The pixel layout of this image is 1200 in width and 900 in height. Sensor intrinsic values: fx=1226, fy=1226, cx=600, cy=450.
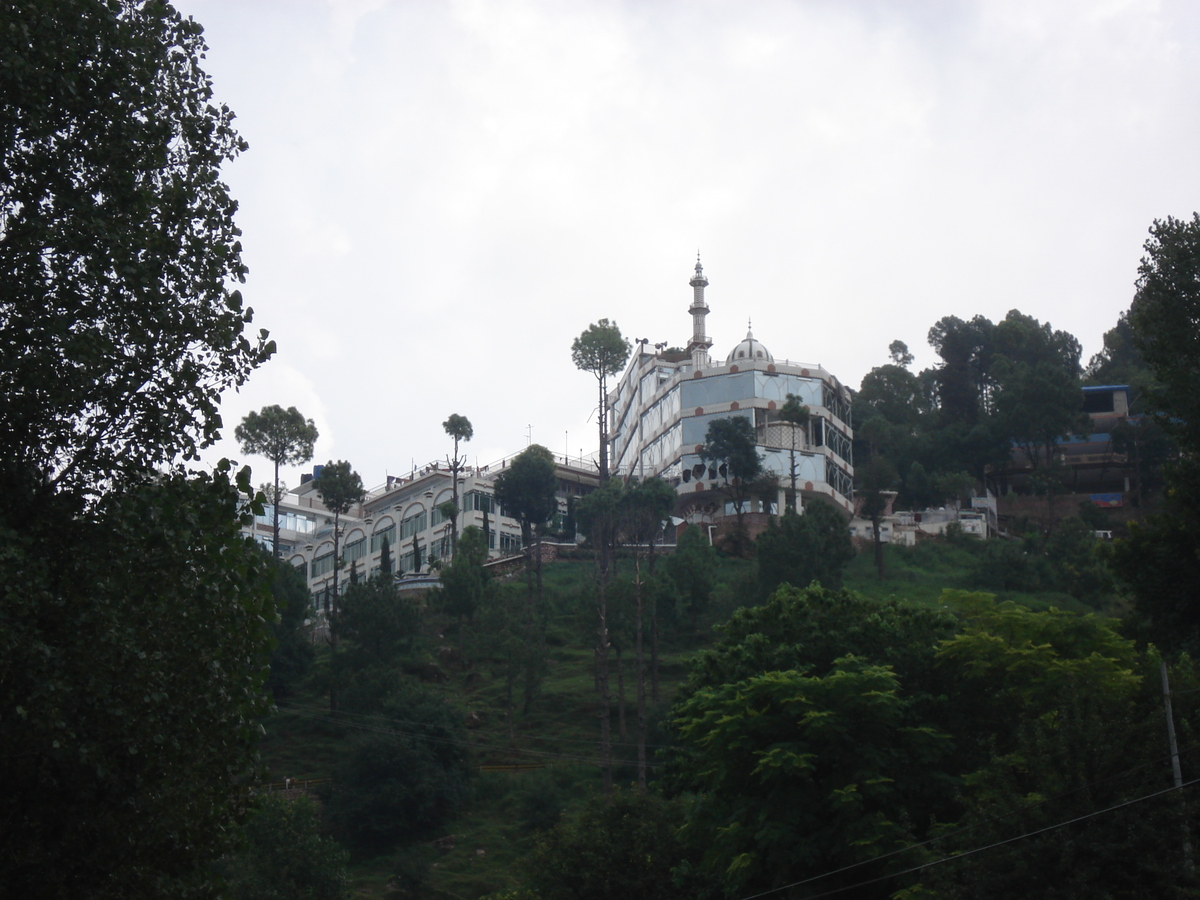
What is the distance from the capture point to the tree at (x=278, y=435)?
2618 inches

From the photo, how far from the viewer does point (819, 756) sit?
25266 mm

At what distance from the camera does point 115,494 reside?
38.1ft

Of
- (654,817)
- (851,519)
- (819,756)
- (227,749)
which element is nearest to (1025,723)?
(819,756)

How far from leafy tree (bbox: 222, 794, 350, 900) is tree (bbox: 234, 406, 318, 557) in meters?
34.7

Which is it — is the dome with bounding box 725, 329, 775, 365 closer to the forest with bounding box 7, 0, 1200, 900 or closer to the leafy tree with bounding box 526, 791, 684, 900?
the forest with bounding box 7, 0, 1200, 900

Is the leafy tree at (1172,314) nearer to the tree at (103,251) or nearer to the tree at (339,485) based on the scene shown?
the tree at (103,251)

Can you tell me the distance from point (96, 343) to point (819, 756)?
18.2 metres

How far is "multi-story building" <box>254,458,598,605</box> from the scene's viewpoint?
76.9 m

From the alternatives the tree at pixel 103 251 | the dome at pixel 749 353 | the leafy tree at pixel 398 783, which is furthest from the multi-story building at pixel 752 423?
the tree at pixel 103 251

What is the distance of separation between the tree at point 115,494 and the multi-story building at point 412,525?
5866cm

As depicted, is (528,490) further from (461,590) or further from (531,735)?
(531,735)

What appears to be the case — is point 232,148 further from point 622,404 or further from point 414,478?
point 622,404

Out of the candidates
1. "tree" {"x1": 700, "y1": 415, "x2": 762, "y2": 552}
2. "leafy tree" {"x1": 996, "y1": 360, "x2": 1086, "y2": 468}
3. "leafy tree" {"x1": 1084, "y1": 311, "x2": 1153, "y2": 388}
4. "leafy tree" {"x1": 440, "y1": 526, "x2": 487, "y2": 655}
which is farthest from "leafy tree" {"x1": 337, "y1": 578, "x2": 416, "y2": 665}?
"leafy tree" {"x1": 1084, "y1": 311, "x2": 1153, "y2": 388}

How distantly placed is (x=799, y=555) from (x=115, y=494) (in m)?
46.6
